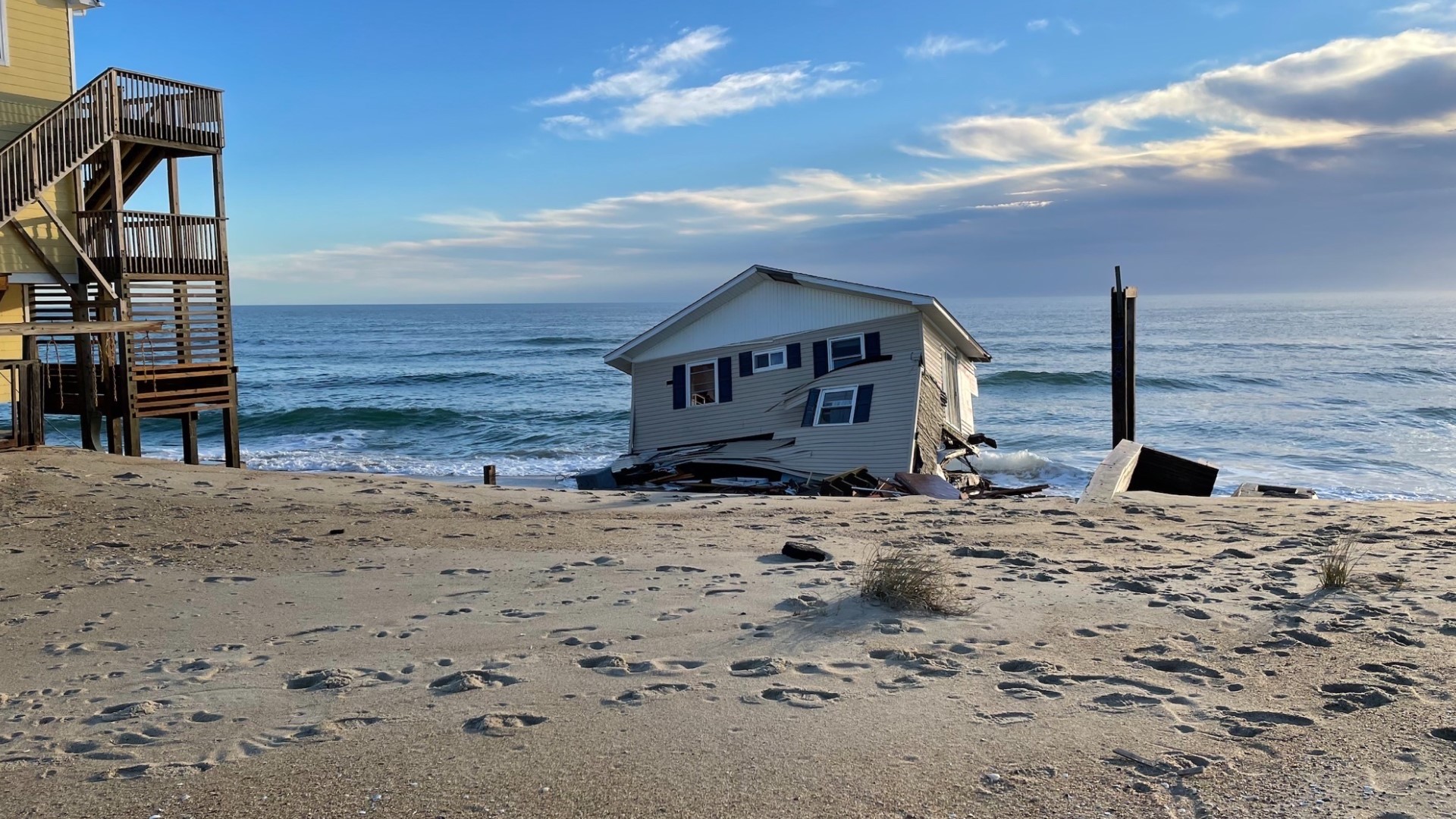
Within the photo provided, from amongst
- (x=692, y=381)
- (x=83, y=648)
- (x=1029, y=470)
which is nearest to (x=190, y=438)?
(x=692, y=381)

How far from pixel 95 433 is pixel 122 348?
6.44 ft

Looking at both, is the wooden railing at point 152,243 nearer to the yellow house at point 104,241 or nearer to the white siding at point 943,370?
the yellow house at point 104,241

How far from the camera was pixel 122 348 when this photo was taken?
1889cm

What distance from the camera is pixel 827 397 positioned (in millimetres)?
20531

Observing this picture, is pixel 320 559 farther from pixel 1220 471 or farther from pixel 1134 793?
pixel 1220 471

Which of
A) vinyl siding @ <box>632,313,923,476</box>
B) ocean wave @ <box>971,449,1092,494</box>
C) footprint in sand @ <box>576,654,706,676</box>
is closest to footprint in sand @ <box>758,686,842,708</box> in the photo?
footprint in sand @ <box>576,654,706,676</box>

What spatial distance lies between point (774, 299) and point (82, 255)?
1305 cm

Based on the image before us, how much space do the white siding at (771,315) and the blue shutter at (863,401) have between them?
1.39 metres

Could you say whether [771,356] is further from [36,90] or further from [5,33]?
[5,33]

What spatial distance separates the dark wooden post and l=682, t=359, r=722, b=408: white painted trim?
352 inches

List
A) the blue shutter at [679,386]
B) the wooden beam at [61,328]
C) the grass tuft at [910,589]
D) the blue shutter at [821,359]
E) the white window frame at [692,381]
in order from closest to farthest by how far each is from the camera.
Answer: the grass tuft at [910,589]
the wooden beam at [61,328]
the blue shutter at [821,359]
the white window frame at [692,381]
the blue shutter at [679,386]

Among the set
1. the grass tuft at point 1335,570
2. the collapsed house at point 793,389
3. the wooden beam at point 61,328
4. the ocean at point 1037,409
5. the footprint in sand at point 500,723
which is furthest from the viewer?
the ocean at point 1037,409

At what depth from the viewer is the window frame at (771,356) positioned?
21344mm

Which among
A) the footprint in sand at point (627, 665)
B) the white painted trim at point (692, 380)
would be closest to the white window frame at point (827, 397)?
the white painted trim at point (692, 380)
